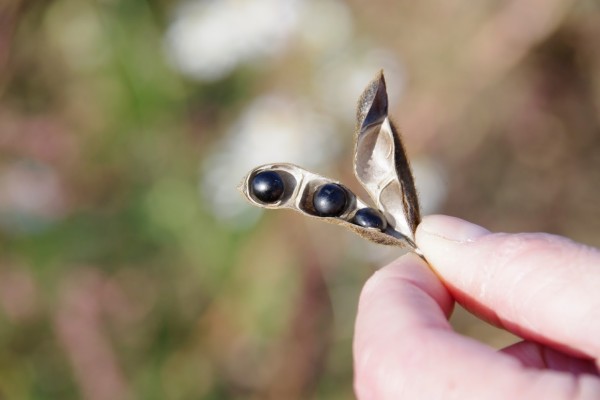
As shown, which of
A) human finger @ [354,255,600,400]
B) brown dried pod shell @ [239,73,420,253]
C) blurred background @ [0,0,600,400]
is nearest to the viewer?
human finger @ [354,255,600,400]

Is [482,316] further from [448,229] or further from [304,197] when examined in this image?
[304,197]

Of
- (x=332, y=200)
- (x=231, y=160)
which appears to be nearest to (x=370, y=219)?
(x=332, y=200)

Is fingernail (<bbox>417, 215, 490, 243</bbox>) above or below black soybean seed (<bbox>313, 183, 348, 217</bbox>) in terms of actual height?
below

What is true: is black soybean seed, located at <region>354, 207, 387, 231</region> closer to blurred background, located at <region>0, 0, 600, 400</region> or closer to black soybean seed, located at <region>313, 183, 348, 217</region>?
black soybean seed, located at <region>313, 183, 348, 217</region>

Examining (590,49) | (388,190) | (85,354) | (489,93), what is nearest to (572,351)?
(388,190)

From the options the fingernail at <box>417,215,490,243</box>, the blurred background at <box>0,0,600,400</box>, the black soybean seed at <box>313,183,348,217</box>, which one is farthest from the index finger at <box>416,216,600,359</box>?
the blurred background at <box>0,0,600,400</box>

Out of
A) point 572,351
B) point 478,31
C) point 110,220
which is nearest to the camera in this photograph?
point 572,351

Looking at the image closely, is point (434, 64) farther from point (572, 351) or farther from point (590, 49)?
point (572, 351)
